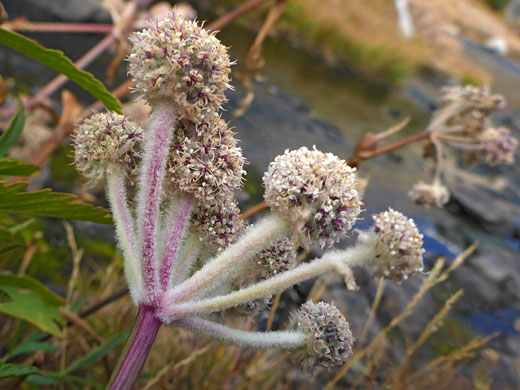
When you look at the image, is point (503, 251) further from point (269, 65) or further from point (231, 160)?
point (231, 160)

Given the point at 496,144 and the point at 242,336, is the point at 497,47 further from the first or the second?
the point at 242,336

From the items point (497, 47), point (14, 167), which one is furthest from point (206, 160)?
point (497, 47)

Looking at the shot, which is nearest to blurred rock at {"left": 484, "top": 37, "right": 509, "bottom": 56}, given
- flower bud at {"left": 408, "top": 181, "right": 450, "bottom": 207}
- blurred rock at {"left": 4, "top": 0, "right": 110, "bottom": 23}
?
blurred rock at {"left": 4, "top": 0, "right": 110, "bottom": 23}

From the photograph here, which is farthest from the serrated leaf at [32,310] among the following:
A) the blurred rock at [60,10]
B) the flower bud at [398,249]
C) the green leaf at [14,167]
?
the blurred rock at [60,10]

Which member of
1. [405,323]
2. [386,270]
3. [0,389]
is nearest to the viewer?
[386,270]

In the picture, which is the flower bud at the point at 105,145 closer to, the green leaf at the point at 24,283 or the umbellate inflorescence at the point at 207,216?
the umbellate inflorescence at the point at 207,216

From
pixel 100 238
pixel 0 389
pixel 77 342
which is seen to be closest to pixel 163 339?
pixel 77 342

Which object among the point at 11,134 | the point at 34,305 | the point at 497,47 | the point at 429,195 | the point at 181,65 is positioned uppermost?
the point at 181,65
